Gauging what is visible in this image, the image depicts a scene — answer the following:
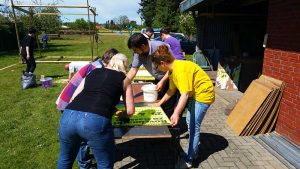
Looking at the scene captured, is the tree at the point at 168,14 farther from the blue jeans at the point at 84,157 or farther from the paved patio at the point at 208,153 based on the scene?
the blue jeans at the point at 84,157

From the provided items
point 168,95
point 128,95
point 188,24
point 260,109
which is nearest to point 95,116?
point 128,95

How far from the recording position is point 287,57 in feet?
16.3

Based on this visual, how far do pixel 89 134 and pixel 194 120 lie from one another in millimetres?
1761

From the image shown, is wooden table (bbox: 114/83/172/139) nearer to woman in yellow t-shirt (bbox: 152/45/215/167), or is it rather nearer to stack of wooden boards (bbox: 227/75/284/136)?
woman in yellow t-shirt (bbox: 152/45/215/167)

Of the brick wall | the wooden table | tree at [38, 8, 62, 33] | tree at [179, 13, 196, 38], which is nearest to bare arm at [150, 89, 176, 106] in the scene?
the wooden table

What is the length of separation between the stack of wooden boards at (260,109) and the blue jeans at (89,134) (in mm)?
3241

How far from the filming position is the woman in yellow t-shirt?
3473 mm

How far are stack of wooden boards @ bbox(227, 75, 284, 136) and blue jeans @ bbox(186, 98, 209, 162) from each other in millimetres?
1591

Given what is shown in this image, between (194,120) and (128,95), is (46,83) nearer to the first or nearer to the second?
(194,120)

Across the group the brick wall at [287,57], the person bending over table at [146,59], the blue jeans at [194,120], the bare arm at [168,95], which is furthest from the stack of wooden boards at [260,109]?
the bare arm at [168,95]

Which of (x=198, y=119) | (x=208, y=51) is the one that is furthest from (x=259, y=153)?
(x=208, y=51)

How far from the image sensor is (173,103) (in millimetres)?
4816

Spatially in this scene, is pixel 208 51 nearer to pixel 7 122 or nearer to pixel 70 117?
pixel 7 122

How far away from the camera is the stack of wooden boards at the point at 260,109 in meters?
5.13
